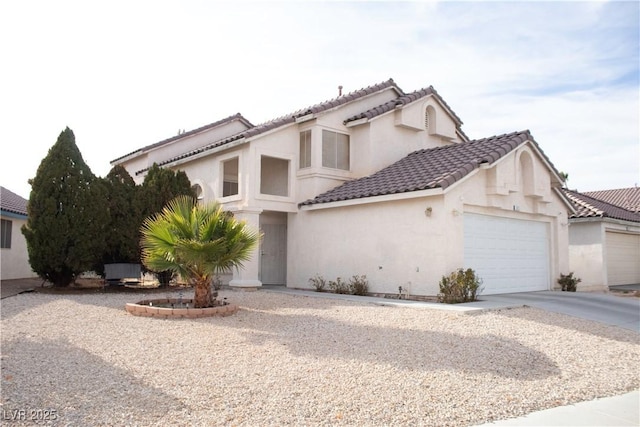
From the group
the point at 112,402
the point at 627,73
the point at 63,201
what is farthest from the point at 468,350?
the point at 63,201

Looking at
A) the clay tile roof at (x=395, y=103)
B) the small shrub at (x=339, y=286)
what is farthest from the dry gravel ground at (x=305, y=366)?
the clay tile roof at (x=395, y=103)

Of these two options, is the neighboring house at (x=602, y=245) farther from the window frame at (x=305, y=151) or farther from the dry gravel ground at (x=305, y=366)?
the dry gravel ground at (x=305, y=366)

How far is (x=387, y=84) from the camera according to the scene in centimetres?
2025

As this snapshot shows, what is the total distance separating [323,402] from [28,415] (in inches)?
112

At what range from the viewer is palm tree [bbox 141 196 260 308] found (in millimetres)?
10258

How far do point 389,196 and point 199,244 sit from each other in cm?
632

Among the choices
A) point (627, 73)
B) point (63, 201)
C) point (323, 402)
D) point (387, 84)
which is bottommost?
point (323, 402)

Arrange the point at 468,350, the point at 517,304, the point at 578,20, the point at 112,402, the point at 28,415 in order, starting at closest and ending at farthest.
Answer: the point at 28,415
the point at 112,402
the point at 468,350
the point at 578,20
the point at 517,304

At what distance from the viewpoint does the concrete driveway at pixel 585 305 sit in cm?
1143

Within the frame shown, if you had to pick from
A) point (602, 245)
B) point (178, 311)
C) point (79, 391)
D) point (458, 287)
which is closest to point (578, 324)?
point (458, 287)

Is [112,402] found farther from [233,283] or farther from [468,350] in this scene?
[233,283]

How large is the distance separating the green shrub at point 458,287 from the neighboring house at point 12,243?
57.7ft

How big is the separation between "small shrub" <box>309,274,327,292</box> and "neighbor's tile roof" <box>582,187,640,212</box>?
1955cm

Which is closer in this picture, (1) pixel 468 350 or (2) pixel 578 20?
(1) pixel 468 350
